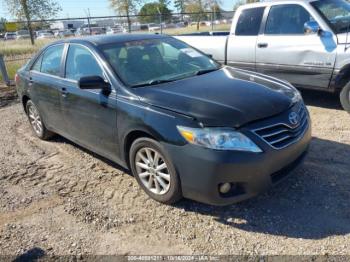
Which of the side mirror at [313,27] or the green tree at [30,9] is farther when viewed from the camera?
the green tree at [30,9]

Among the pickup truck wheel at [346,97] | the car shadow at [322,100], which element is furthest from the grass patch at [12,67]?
the pickup truck wheel at [346,97]

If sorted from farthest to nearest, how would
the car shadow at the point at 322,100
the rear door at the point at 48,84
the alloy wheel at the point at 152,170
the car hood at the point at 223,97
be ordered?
the car shadow at the point at 322,100
the rear door at the point at 48,84
the alloy wheel at the point at 152,170
the car hood at the point at 223,97

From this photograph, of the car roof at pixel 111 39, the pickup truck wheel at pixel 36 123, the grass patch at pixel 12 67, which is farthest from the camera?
the grass patch at pixel 12 67

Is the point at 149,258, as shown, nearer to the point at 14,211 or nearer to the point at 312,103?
the point at 14,211

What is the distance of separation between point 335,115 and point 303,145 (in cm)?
273

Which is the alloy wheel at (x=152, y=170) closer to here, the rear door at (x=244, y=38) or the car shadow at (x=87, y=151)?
the car shadow at (x=87, y=151)

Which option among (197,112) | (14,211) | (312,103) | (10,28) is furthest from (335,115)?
(10,28)

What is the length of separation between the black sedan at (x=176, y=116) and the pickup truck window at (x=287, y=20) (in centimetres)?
229

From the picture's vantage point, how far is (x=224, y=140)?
118 inches

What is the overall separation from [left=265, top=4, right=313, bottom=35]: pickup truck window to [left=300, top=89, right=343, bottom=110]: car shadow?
1363mm

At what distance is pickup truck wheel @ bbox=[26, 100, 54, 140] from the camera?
5602mm

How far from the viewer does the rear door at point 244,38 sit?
21.8 feet

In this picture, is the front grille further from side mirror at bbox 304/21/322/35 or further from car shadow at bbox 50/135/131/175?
side mirror at bbox 304/21/322/35

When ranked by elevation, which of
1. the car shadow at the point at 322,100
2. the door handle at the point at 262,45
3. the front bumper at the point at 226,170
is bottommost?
the car shadow at the point at 322,100
